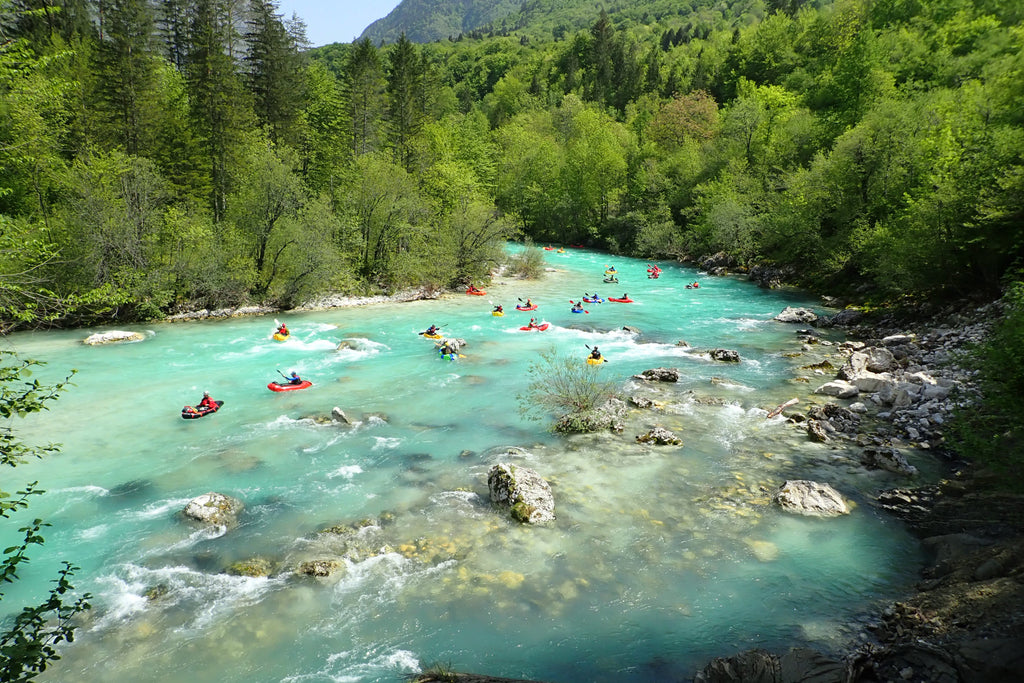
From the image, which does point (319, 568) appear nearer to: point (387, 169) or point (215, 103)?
point (387, 169)

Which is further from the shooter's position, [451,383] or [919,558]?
[451,383]

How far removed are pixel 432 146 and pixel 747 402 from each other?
4053 cm

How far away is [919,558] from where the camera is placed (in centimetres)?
1044

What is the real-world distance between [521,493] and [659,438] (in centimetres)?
514

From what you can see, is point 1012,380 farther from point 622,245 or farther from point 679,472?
point 622,245

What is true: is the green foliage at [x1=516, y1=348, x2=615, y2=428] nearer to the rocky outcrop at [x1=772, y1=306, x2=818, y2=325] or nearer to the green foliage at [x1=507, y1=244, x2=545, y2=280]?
the rocky outcrop at [x1=772, y1=306, x2=818, y2=325]

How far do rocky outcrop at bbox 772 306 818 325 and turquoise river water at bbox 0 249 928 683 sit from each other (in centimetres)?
792

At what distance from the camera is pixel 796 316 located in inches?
1187

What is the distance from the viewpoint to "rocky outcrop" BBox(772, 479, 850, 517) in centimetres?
1212

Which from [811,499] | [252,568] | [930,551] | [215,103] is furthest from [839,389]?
[215,103]

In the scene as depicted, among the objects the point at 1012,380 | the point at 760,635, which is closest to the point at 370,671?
the point at 760,635

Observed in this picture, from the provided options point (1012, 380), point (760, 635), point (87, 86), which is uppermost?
point (87, 86)

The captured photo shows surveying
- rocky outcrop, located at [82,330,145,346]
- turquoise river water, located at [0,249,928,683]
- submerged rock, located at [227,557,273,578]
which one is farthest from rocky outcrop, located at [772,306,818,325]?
rocky outcrop, located at [82,330,145,346]

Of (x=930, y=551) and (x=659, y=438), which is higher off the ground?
(x=659, y=438)
